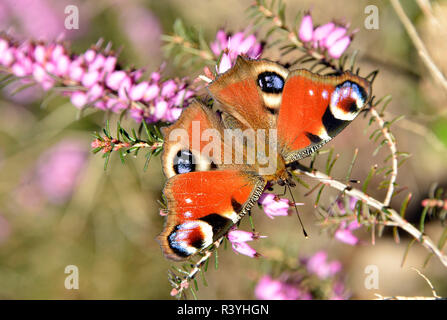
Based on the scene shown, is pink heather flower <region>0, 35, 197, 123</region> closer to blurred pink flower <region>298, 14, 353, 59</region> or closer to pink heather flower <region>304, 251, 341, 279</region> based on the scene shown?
blurred pink flower <region>298, 14, 353, 59</region>

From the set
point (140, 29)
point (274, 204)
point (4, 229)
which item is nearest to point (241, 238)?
point (274, 204)

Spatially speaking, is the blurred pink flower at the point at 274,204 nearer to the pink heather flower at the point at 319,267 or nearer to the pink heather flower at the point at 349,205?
the pink heather flower at the point at 349,205

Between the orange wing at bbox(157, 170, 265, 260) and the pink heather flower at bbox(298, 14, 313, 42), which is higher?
the pink heather flower at bbox(298, 14, 313, 42)

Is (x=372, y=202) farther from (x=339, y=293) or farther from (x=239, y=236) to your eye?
(x=339, y=293)

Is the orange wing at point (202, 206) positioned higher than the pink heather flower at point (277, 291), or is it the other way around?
the orange wing at point (202, 206)

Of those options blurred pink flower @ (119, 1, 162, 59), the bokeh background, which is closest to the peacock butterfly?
the bokeh background

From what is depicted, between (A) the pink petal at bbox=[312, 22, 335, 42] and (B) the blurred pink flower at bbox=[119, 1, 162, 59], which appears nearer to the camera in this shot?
(A) the pink petal at bbox=[312, 22, 335, 42]

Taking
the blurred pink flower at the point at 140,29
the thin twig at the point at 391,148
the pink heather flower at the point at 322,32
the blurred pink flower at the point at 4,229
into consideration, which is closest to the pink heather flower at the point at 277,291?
the thin twig at the point at 391,148
